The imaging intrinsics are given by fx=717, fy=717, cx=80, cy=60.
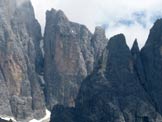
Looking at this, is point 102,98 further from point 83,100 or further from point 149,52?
point 149,52

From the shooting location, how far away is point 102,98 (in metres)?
156

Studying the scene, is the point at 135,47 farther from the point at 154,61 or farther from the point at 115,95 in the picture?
the point at 115,95

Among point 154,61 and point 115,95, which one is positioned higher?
point 154,61

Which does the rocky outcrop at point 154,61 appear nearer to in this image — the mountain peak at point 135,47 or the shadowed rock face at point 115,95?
the shadowed rock face at point 115,95

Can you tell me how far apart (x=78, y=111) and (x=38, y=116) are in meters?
37.7

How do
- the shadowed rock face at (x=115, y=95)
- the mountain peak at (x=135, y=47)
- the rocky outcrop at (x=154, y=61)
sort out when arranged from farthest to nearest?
1. the mountain peak at (x=135, y=47)
2. the rocky outcrop at (x=154, y=61)
3. the shadowed rock face at (x=115, y=95)

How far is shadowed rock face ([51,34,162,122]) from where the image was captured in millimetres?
154000

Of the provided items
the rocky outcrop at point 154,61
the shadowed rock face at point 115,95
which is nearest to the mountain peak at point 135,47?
the rocky outcrop at point 154,61

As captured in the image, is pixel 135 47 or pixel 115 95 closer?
pixel 115 95

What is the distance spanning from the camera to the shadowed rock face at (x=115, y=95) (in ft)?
505

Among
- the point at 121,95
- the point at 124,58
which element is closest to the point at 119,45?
the point at 124,58

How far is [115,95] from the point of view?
157375mm

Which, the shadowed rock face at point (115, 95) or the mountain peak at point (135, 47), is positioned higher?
the mountain peak at point (135, 47)

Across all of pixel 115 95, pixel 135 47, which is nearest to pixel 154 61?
pixel 135 47
